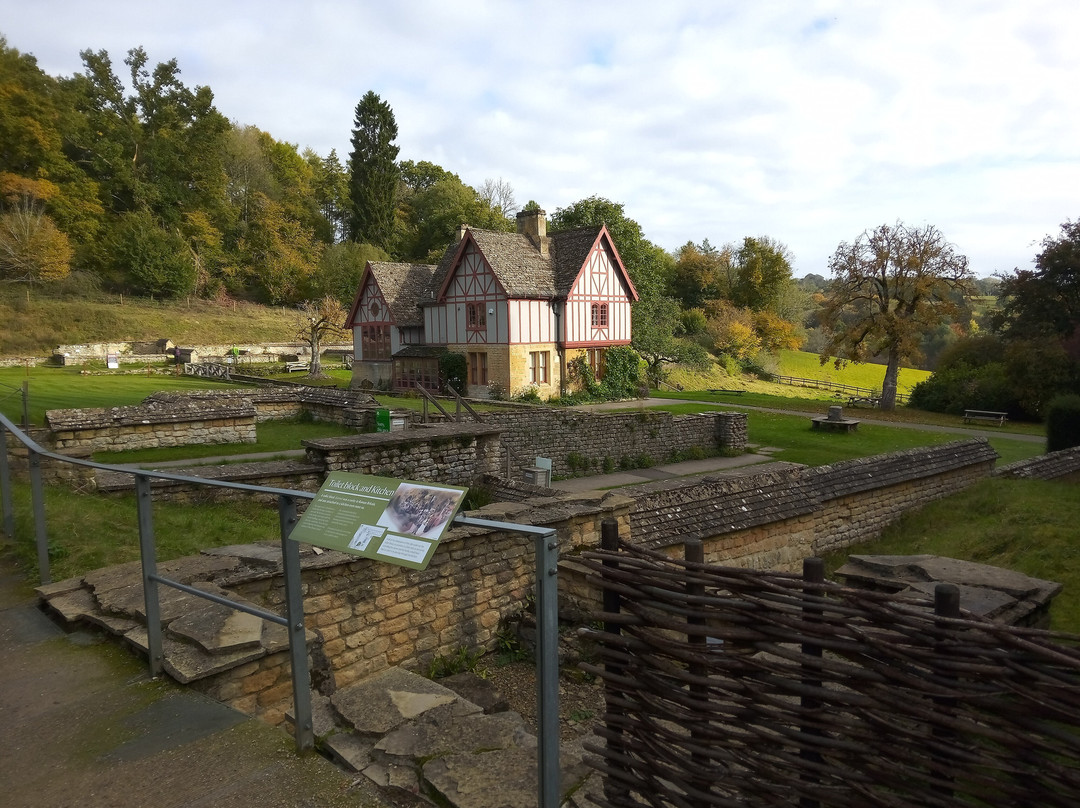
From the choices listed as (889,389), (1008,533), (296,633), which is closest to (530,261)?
(889,389)

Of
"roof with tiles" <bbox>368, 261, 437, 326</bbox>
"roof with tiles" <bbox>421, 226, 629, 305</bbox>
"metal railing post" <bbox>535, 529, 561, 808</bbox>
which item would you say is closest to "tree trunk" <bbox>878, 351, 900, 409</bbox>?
"roof with tiles" <bbox>421, 226, 629, 305</bbox>

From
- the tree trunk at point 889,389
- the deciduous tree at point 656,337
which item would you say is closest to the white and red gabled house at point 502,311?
the deciduous tree at point 656,337

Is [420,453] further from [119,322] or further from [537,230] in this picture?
[119,322]

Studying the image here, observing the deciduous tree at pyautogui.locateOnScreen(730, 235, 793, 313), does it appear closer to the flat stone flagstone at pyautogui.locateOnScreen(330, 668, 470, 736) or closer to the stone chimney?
the stone chimney

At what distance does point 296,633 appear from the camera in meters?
3.37

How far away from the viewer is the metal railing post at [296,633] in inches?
132

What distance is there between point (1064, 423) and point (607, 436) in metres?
13.7

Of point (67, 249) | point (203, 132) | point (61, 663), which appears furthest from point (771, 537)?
point (203, 132)

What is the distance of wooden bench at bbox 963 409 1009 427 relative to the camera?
101ft

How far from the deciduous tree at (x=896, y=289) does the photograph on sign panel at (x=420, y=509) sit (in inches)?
1335

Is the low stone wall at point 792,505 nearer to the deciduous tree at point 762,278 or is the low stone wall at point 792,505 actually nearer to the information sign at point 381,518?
the information sign at point 381,518

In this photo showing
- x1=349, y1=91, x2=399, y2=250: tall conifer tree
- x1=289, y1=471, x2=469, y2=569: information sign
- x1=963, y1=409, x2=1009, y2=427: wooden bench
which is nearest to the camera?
x1=289, y1=471, x2=469, y2=569: information sign

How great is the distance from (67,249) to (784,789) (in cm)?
5995

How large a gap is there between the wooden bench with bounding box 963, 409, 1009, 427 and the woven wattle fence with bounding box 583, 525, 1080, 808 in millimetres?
34059
